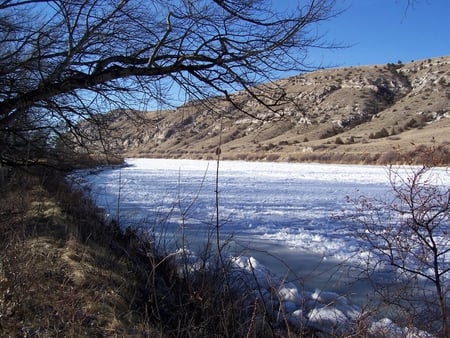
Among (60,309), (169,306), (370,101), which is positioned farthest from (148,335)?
(370,101)

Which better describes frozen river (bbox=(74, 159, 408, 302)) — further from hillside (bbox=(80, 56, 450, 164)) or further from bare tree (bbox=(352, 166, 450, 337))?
hillside (bbox=(80, 56, 450, 164))

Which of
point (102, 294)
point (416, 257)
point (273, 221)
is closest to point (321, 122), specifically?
point (273, 221)

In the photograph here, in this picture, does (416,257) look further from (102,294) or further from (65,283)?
(65,283)

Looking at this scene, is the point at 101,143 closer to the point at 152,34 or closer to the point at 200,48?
the point at 152,34

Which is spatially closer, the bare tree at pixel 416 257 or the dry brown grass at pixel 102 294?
the dry brown grass at pixel 102 294

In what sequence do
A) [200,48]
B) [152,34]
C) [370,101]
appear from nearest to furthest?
[200,48], [152,34], [370,101]

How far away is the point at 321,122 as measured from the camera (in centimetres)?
5812

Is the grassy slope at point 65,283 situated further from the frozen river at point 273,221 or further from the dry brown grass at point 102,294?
the frozen river at point 273,221

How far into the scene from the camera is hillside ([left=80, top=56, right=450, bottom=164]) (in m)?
4.27

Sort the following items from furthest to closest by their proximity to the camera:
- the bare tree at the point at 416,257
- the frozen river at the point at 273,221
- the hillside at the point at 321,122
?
the frozen river at the point at 273,221 < the hillside at the point at 321,122 < the bare tree at the point at 416,257

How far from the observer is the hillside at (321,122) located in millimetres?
4270

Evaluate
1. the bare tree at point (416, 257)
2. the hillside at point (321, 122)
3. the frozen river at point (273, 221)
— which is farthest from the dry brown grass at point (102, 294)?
the hillside at point (321, 122)

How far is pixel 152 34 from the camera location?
14.0 ft

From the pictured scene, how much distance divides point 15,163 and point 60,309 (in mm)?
4200
